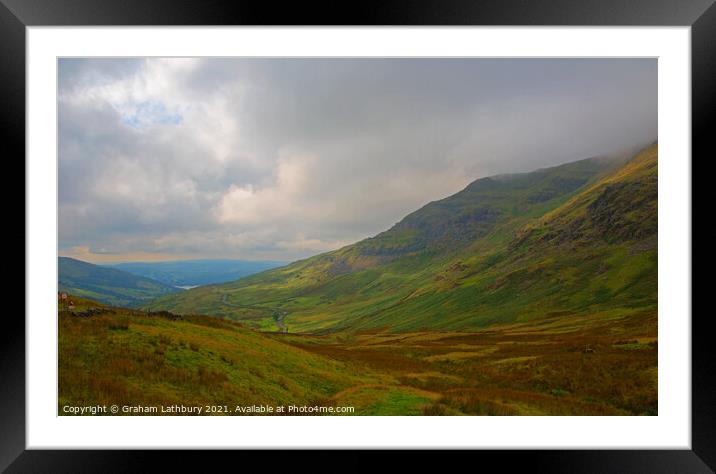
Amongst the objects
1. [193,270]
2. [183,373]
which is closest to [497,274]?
[193,270]

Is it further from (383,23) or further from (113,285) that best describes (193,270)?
(383,23)

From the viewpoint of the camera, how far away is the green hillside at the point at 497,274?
35750 mm

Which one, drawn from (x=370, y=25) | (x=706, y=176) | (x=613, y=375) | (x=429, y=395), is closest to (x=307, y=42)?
(x=370, y=25)

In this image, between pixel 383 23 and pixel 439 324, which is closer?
pixel 383 23

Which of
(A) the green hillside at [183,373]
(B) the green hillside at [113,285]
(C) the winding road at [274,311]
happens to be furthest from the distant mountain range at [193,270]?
(C) the winding road at [274,311]

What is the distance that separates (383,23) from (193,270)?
16674mm

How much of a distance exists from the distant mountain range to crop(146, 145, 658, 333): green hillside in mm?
1321

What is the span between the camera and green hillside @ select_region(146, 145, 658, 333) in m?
35.8

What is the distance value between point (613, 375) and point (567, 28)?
8.31 meters

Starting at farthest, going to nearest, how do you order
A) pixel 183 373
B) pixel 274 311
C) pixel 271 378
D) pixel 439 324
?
pixel 439 324 → pixel 274 311 → pixel 271 378 → pixel 183 373

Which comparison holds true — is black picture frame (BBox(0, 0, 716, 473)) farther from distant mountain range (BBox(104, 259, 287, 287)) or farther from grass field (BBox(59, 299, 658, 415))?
distant mountain range (BBox(104, 259, 287, 287))

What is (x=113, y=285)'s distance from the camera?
1568 cm

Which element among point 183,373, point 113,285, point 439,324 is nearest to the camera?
point 183,373

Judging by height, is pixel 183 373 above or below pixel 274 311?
above
